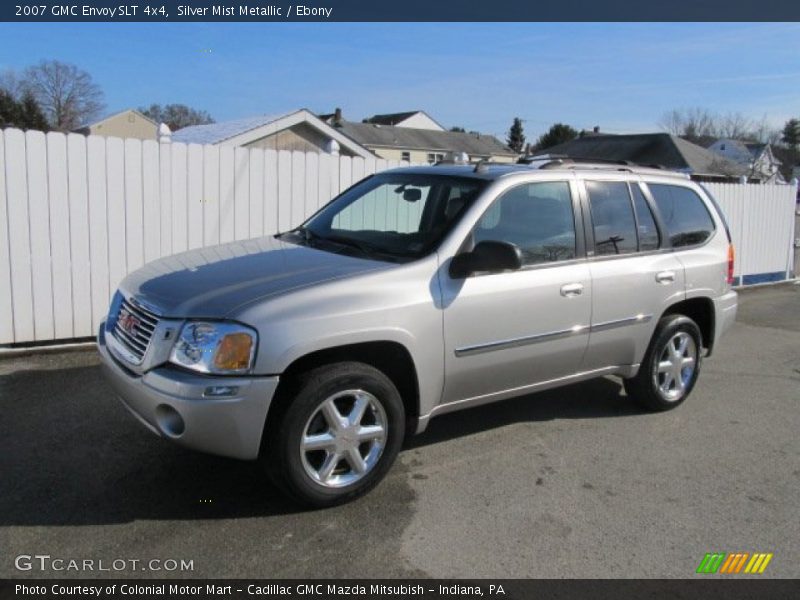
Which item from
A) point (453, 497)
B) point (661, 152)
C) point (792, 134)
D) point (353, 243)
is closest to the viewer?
point (453, 497)

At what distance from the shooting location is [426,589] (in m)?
3.07

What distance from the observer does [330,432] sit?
11.9 ft

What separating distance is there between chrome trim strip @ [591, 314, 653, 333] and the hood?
5.66ft

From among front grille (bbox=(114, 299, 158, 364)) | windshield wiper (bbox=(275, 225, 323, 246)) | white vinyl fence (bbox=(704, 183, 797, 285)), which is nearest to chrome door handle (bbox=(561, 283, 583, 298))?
windshield wiper (bbox=(275, 225, 323, 246))

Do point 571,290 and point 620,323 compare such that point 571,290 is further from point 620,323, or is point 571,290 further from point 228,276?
point 228,276

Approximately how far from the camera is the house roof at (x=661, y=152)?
43.3 metres

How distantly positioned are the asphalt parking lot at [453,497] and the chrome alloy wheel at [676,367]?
205mm

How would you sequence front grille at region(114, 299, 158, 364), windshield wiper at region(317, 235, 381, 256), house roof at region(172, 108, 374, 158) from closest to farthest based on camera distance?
front grille at region(114, 299, 158, 364) < windshield wiper at region(317, 235, 381, 256) < house roof at region(172, 108, 374, 158)

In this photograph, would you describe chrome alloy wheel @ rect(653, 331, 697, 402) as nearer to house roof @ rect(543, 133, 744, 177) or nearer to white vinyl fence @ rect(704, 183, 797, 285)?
white vinyl fence @ rect(704, 183, 797, 285)

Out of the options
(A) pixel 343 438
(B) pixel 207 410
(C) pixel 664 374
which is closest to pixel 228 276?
(B) pixel 207 410

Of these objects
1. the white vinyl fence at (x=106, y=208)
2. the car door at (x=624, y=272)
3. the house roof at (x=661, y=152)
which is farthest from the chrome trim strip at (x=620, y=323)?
the house roof at (x=661, y=152)

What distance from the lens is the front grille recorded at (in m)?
3.58

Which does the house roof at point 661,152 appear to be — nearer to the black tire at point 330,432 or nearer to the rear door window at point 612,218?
the rear door window at point 612,218

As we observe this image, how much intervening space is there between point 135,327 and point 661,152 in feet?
153
